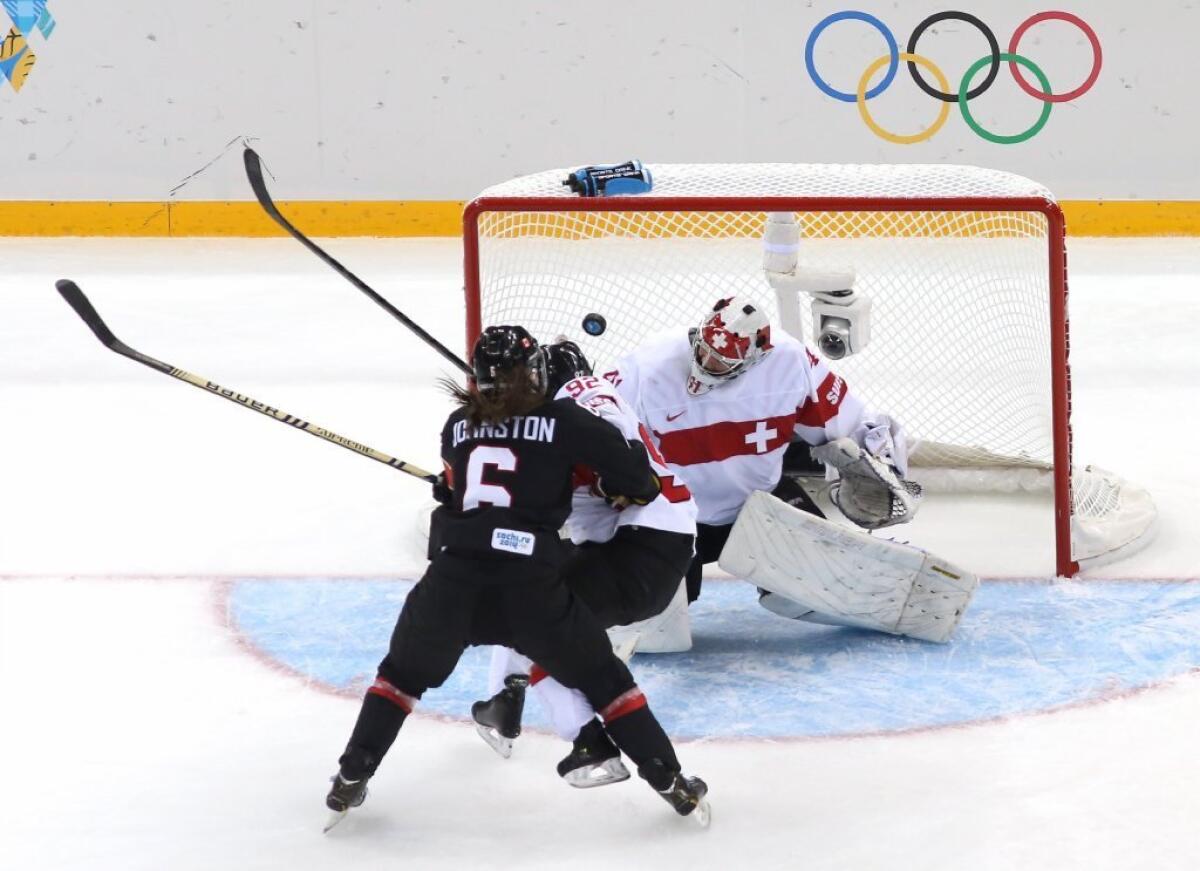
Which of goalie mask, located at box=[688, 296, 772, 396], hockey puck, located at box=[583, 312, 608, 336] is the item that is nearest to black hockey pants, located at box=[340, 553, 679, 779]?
goalie mask, located at box=[688, 296, 772, 396]

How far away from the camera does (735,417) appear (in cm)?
328

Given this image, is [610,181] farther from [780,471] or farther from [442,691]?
[442,691]

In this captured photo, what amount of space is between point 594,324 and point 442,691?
0.98 metres

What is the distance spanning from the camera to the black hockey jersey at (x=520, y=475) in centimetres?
245

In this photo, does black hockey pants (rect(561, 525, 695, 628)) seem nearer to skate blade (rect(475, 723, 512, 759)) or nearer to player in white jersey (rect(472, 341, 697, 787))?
player in white jersey (rect(472, 341, 697, 787))

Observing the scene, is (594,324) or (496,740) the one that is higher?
(594,324)

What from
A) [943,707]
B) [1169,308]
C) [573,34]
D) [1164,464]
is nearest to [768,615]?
Result: [943,707]

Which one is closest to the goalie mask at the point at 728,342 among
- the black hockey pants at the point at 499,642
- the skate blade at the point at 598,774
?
the black hockey pants at the point at 499,642

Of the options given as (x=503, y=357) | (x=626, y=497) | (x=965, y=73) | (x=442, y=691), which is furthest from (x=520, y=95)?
(x=503, y=357)

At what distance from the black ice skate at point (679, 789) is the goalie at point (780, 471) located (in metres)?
0.67

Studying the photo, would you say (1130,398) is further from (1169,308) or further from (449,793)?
(449,793)

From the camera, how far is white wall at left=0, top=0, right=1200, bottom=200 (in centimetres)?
716

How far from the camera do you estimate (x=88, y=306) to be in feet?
10.2

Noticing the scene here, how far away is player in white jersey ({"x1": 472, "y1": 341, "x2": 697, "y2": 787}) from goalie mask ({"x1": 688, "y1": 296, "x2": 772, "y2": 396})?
1.26 ft
